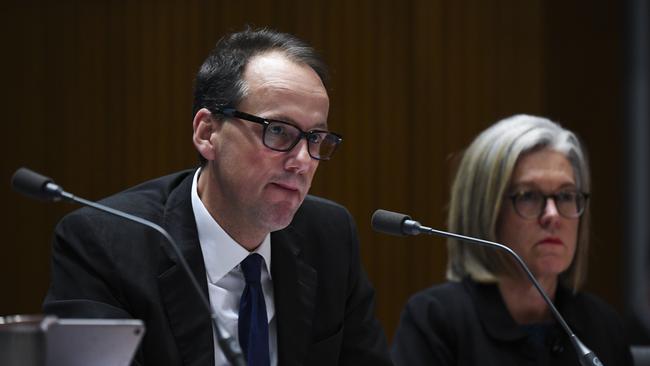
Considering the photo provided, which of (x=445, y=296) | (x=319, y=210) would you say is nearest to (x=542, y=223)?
(x=445, y=296)

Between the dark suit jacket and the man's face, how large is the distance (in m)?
0.12

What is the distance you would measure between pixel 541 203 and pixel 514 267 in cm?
18

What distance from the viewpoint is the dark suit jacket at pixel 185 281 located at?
1778mm

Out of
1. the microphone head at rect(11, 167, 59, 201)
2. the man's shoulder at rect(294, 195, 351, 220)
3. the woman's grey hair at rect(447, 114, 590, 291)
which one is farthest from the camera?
the woman's grey hair at rect(447, 114, 590, 291)

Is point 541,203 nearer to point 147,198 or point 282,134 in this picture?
point 282,134

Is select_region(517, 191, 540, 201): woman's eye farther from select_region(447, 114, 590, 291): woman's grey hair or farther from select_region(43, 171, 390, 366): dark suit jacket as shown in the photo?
select_region(43, 171, 390, 366): dark suit jacket

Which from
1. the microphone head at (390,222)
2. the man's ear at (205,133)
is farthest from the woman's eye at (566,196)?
the man's ear at (205,133)

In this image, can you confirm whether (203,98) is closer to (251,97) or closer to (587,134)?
(251,97)

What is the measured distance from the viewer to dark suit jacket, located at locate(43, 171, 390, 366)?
1778mm

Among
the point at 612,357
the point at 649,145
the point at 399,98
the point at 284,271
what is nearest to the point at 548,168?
the point at 612,357

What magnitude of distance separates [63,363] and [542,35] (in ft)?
9.84

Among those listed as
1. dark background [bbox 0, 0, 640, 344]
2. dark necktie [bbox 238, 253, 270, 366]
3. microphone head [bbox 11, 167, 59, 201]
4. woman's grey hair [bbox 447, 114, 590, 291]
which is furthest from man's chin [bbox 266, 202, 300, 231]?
dark background [bbox 0, 0, 640, 344]

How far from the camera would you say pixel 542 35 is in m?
3.84

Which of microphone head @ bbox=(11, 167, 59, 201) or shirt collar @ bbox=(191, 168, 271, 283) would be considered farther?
shirt collar @ bbox=(191, 168, 271, 283)
